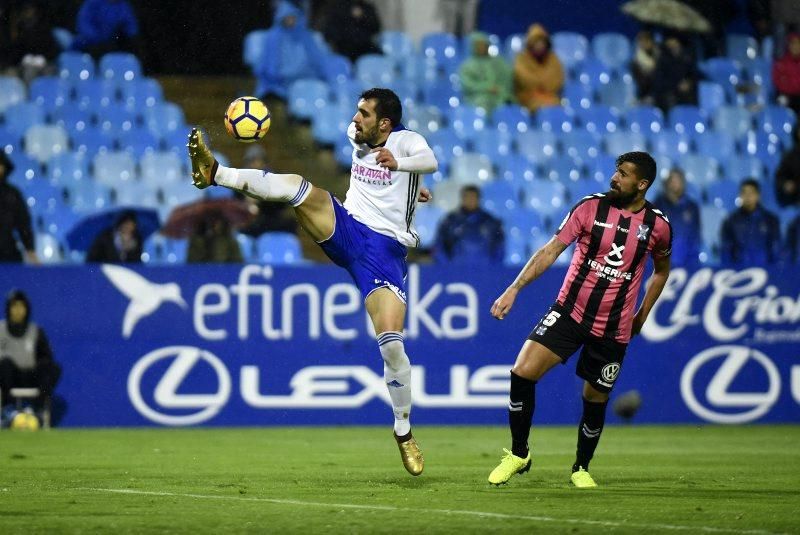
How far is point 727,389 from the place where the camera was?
1351 cm

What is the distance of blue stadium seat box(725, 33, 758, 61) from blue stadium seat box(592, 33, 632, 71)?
1419mm

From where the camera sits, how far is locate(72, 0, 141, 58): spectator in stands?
16625 millimetres

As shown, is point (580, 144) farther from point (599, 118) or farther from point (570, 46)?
point (570, 46)

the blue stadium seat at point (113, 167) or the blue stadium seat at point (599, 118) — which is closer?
the blue stadium seat at point (113, 167)

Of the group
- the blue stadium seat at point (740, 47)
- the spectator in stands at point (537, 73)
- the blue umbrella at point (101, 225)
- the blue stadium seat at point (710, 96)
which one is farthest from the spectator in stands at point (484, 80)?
the blue umbrella at point (101, 225)

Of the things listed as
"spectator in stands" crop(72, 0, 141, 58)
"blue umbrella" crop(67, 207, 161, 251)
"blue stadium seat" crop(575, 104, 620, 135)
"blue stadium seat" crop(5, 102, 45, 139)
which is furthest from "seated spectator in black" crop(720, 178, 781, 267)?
"blue stadium seat" crop(5, 102, 45, 139)

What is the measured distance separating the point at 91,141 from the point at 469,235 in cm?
488

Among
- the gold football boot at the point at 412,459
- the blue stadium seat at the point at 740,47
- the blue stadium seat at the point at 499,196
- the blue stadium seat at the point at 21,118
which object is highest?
the blue stadium seat at the point at 740,47

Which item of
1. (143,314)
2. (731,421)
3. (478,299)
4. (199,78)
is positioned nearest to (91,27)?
(199,78)

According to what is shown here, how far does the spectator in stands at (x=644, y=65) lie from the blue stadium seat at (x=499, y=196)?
8.78 feet

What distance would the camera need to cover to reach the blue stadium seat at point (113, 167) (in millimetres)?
15469

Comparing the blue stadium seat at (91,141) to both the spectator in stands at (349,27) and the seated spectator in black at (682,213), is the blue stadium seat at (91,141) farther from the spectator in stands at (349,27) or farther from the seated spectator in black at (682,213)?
the seated spectator in black at (682,213)

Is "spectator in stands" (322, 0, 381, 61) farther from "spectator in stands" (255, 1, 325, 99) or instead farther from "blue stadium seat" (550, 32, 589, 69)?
"blue stadium seat" (550, 32, 589, 69)

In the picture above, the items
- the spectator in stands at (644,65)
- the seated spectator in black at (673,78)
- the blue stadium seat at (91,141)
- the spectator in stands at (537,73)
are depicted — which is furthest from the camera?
the spectator in stands at (644,65)
